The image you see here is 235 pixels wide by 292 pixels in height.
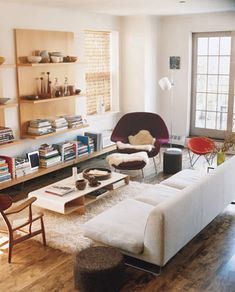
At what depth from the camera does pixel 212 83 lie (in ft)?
26.0

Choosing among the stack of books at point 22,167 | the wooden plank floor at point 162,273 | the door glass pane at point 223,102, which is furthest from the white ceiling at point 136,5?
the wooden plank floor at point 162,273

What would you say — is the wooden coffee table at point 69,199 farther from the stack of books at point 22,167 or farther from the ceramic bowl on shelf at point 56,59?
the ceramic bowl on shelf at point 56,59

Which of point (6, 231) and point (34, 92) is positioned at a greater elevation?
point (34, 92)

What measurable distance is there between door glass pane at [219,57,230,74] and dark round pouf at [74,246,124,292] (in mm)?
5150

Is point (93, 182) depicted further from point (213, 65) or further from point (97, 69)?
point (213, 65)

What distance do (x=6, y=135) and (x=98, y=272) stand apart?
297 cm

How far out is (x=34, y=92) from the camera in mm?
6332

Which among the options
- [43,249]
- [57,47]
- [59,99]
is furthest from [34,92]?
[43,249]

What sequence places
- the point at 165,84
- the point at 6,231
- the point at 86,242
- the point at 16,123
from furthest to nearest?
the point at 165,84
the point at 16,123
the point at 86,242
the point at 6,231

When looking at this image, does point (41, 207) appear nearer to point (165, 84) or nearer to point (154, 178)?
point (154, 178)

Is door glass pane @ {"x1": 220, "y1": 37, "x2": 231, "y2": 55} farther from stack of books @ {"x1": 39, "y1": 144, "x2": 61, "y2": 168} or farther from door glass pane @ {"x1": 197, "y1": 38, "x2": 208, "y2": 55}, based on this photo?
stack of books @ {"x1": 39, "y1": 144, "x2": 61, "y2": 168}

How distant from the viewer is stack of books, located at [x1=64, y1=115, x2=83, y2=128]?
6766 mm

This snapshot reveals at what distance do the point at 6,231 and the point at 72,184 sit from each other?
1.33 m

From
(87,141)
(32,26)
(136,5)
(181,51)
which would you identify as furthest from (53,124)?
(181,51)
